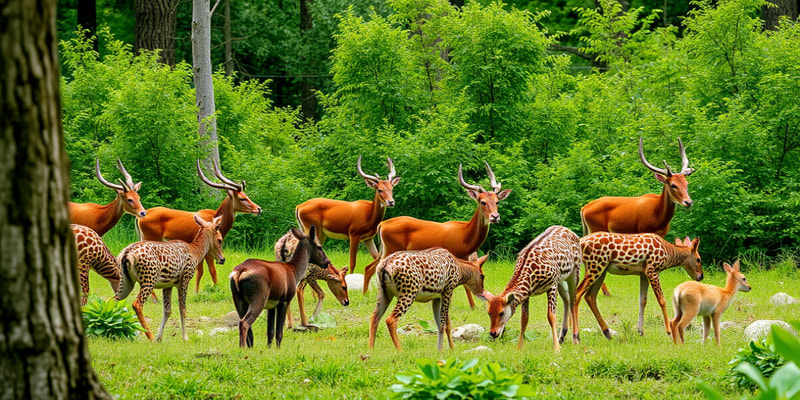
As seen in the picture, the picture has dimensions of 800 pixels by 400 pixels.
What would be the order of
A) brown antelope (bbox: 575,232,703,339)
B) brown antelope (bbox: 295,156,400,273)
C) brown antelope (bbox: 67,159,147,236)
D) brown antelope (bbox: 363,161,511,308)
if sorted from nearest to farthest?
1. brown antelope (bbox: 575,232,703,339)
2. brown antelope (bbox: 363,161,511,308)
3. brown antelope (bbox: 67,159,147,236)
4. brown antelope (bbox: 295,156,400,273)

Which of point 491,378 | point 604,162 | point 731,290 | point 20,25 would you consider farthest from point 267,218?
point 20,25

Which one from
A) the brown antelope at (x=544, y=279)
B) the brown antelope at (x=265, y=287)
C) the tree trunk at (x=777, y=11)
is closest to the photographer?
the brown antelope at (x=265, y=287)

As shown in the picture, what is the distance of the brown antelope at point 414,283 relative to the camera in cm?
927

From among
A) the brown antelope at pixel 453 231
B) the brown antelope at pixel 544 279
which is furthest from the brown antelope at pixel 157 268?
the brown antelope at pixel 544 279

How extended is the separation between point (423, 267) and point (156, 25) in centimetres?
1759

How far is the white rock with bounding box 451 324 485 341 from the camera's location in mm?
10727

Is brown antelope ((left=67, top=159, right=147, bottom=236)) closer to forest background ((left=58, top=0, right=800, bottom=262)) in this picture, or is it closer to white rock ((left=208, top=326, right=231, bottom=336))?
white rock ((left=208, top=326, right=231, bottom=336))

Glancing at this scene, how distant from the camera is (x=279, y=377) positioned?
25.4ft

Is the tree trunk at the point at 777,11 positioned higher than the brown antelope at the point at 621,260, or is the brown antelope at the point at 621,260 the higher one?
the tree trunk at the point at 777,11

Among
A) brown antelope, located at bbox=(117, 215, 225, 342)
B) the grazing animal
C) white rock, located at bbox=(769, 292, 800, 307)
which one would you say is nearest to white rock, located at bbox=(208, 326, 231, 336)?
brown antelope, located at bbox=(117, 215, 225, 342)

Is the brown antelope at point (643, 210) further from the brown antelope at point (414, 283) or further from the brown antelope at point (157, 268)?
the brown antelope at point (157, 268)

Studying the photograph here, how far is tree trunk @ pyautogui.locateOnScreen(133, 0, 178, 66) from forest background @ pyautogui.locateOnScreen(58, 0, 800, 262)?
2.35 metres

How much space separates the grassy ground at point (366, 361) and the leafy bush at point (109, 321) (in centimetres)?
25

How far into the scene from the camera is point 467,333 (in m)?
10.8
